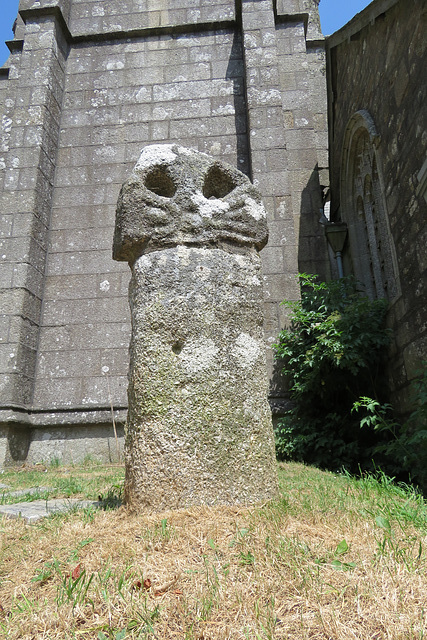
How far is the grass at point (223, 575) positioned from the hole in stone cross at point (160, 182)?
5.44 feet

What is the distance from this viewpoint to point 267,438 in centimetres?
234

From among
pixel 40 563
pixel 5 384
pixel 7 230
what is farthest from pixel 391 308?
pixel 7 230

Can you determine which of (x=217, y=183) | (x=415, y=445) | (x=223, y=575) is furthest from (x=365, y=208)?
(x=223, y=575)

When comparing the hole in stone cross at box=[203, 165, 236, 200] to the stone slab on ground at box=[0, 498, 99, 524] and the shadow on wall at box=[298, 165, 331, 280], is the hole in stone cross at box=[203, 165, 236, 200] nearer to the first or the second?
the stone slab on ground at box=[0, 498, 99, 524]

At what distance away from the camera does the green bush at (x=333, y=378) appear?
458cm

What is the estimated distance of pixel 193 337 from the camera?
2.32 meters

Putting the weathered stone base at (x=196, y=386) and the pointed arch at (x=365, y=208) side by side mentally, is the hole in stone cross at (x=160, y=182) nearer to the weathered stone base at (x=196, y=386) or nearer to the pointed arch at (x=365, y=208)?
the weathered stone base at (x=196, y=386)

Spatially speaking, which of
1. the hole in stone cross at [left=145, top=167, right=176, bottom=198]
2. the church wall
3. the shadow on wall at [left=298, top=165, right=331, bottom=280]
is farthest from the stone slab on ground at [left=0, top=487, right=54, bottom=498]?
the shadow on wall at [left=298, top=165, right=331, bottom=280]

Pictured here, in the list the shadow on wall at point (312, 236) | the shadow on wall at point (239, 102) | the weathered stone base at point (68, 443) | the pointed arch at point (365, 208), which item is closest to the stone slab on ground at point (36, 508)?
the weathered stone base at point (68, 443)

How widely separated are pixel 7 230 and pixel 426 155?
16.6 feet

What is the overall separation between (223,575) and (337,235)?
5.54 metres

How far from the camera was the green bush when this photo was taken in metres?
4.58

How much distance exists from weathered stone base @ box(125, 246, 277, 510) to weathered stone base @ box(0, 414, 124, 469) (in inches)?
142

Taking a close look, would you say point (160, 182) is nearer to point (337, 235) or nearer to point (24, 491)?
point (24, 491)
